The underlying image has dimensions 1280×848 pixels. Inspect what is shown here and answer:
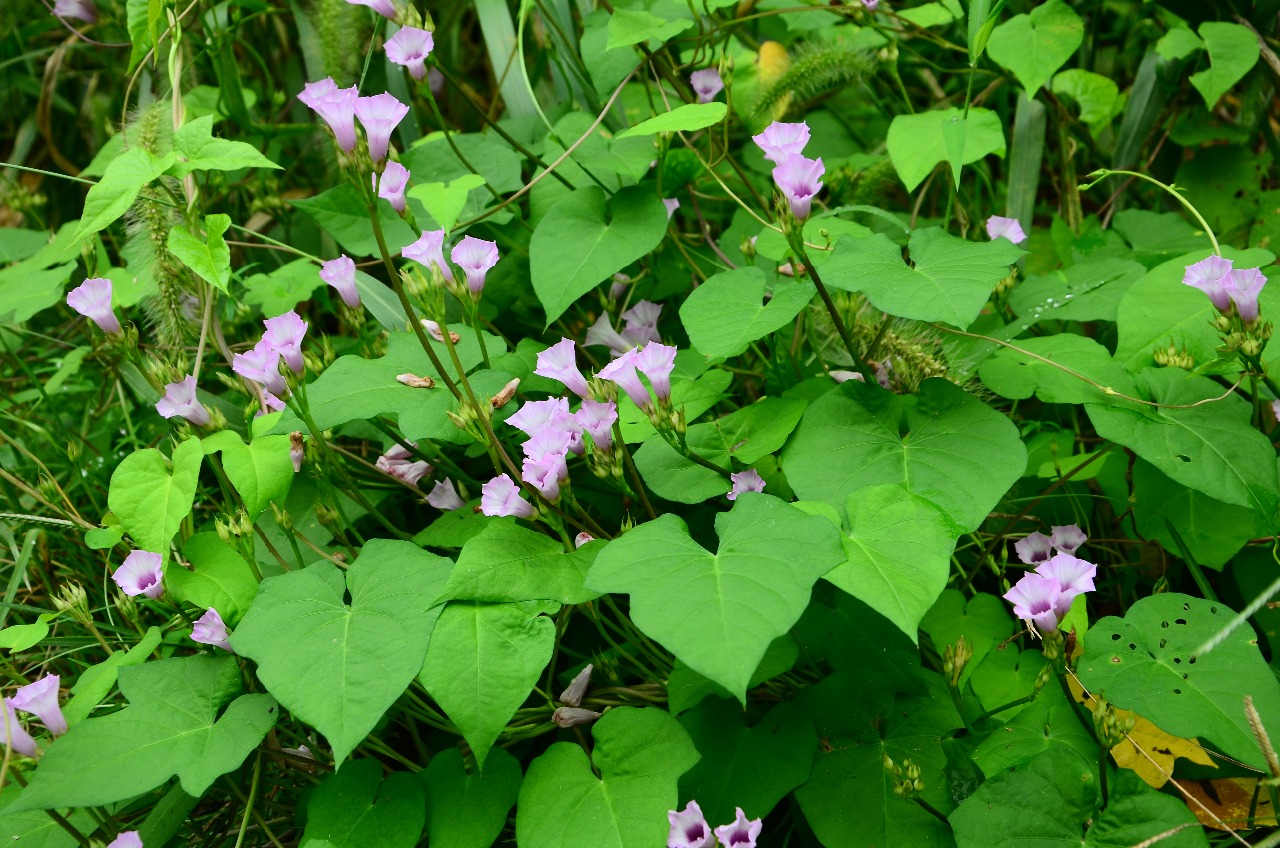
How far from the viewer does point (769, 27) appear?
3.12 metres

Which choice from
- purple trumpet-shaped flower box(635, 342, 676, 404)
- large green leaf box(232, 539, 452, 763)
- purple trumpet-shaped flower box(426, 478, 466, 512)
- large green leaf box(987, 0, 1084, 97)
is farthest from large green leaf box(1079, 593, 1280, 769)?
large green leaf box(987, 0, 1084, 97)

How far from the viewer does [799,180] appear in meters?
1.58

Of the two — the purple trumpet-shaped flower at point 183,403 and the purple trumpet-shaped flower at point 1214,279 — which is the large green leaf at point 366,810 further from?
the purple trumpet-shaped flower at point 1214,279

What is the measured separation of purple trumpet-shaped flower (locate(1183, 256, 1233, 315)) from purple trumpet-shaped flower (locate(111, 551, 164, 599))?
1712 millimetres

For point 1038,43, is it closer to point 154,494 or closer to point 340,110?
point 340,110

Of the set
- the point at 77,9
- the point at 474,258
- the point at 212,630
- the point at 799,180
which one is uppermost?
the point at 77,9

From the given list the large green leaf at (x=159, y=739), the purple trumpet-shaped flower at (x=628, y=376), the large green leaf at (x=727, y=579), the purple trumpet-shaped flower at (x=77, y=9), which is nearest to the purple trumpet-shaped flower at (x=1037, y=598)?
the large green leaf at (x=727, y=579)

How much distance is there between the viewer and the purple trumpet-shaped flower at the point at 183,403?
68.4 inches

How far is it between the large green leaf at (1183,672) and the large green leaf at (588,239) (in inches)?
41.4

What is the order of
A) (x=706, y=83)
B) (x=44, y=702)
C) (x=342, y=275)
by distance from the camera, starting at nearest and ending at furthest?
(x=44, y=702)
(x=342, y=275)
(x=706, y=83)

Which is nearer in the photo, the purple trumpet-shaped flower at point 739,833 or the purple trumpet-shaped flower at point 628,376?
the purple trumpet-shaped flower at point 739,833

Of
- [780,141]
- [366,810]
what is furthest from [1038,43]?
[366,810]

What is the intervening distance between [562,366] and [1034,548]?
35.0 inches

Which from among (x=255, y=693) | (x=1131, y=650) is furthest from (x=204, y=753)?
(x=1131, y=650)
